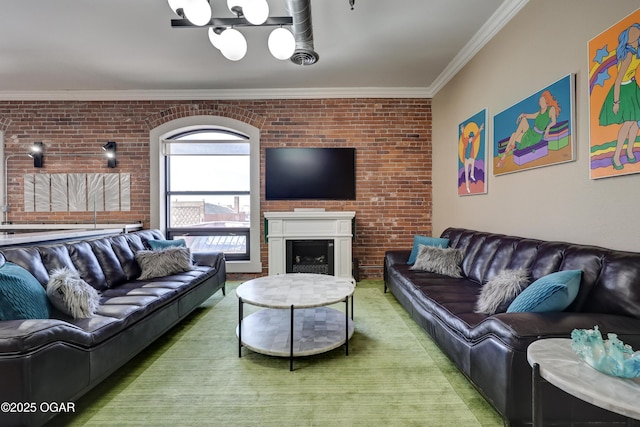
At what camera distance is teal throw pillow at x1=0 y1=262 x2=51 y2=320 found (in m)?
1.56

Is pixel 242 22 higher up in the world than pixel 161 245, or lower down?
higher up

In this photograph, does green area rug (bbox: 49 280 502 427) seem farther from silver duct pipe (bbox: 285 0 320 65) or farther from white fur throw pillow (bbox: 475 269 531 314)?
silver duct pipe (bbox: 285 0 320 65)

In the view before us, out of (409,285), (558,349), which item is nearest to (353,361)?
(409,285)

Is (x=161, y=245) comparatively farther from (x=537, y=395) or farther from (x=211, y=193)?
(x=537, y=395)

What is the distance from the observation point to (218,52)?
3316 mm

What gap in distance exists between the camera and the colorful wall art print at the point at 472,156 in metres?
3.12

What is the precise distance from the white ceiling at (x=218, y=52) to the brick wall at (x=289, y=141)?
20 centimetres

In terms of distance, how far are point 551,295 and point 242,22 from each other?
2.52m

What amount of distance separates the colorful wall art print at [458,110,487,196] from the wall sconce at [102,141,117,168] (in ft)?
15.8

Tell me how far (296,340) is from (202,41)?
315cm

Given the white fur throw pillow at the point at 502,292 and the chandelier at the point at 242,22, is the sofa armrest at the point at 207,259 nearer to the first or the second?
the chandelier at the point at 242,22

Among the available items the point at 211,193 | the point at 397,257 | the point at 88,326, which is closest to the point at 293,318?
the point at 88,326

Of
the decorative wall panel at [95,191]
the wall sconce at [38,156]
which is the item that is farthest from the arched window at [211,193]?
the wall sconce at [38,156]

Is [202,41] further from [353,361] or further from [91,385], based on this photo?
[353,361]
